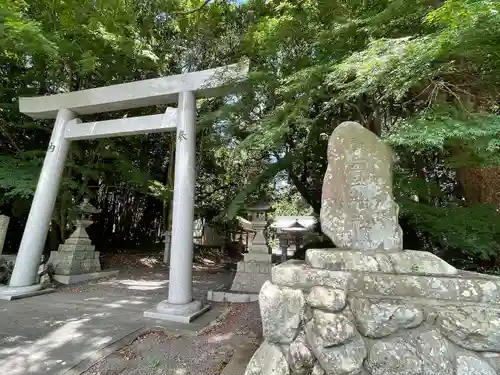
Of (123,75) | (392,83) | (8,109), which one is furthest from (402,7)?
(8,109)

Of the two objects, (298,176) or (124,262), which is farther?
(124,262)

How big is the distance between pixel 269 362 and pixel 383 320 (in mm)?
842

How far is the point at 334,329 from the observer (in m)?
2.00

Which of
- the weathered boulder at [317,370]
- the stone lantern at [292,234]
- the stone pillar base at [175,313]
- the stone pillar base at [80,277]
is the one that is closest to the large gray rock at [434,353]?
the weathered boulder at [317,370]

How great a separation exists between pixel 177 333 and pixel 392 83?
3737mm

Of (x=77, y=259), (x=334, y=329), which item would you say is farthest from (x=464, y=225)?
(x=77, y=259)

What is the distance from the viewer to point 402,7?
11.9 ft

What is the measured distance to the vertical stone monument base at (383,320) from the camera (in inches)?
75.1

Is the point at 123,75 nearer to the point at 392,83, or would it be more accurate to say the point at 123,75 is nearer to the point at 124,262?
the point at 124,262

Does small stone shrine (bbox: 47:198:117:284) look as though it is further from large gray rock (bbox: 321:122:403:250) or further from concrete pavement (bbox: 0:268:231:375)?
large gray rock (bbox: 321:122:403:250)

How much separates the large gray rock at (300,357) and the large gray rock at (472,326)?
87 centimetres

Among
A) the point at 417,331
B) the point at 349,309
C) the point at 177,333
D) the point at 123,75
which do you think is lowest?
the point at 177,333

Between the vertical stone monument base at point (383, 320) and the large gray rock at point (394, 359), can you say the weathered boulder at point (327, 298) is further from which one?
the large gray rock at point (394, 359)

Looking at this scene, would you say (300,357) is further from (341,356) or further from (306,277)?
(306,277)
